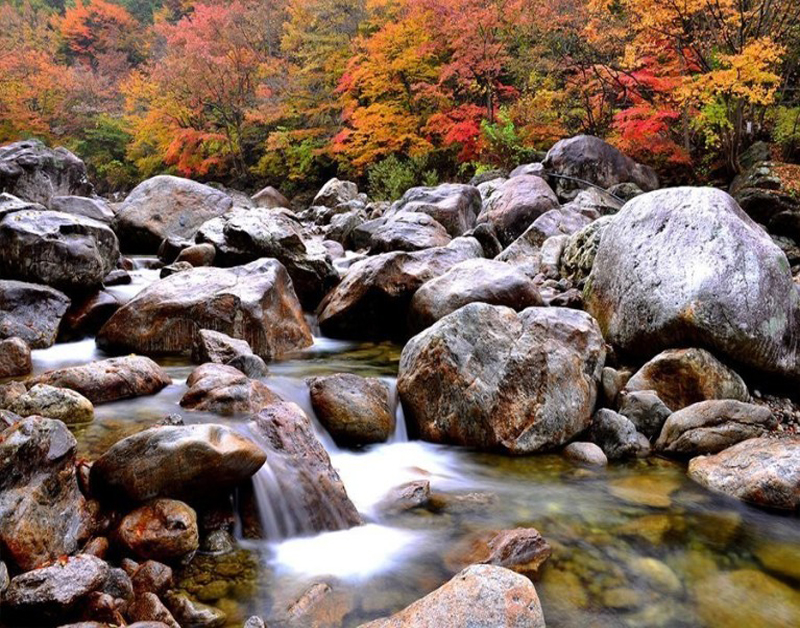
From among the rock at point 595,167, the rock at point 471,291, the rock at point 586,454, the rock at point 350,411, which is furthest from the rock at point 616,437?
the rock at point 595,167

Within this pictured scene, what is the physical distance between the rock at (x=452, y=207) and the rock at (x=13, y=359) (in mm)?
9268

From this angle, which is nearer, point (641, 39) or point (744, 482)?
point (744, 482)

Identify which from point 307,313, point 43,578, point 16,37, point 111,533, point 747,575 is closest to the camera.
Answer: point 43,578

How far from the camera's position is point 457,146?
72.8 ft

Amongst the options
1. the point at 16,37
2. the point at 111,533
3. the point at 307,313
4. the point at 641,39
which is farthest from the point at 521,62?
the point at 16,37

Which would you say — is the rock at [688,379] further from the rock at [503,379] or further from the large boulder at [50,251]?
the large boulder at [50,251]

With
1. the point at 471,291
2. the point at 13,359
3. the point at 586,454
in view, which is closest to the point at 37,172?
the point at 13,359

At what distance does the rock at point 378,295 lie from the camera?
851 centimetres

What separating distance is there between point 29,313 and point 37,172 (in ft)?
24.3

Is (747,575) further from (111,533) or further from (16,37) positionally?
(16,37)

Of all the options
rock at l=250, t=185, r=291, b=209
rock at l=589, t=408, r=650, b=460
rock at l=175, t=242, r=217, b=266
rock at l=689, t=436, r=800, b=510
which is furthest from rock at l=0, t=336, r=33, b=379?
rock at l=250, t=185, r=291, b=209

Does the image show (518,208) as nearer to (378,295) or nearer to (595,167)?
(595,167)

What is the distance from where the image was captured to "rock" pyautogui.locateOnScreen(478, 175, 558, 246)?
1305 cm

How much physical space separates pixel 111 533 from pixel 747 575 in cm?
404
